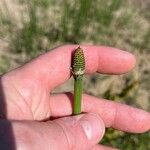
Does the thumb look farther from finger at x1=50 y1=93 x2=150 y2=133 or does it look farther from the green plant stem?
finger at x1=50 y1=93 x2=150 y2=133

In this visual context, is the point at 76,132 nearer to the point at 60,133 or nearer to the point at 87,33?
the point at 60,133

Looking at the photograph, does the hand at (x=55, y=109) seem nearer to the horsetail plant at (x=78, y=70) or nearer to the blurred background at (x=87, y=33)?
the horsetail plant at (x=78, y=70)

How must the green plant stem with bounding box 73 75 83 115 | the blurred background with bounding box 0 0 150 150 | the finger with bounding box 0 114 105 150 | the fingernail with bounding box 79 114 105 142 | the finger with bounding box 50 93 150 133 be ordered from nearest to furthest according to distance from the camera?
the finger with bounding box 0 114 105 150 < the fingernail with bounding box 79 114 105 142 < the green plant stem with bounding box 73 75 83 115 < the finger with bounding box 50 93 150 133 < the blurred background with bounding box 0 0 150 150

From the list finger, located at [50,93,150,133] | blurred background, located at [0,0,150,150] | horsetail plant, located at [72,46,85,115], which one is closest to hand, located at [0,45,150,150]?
finger, located at [50,93,150,133]

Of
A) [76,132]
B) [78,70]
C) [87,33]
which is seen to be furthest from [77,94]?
[87,33]

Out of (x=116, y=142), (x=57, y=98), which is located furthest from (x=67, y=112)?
(x=116, y=142)

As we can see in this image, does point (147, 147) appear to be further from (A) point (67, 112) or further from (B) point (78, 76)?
(B) point (78, 76)
